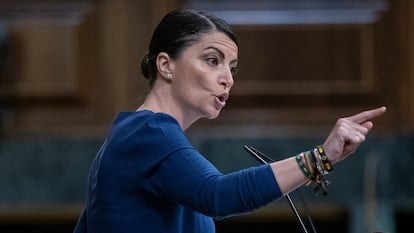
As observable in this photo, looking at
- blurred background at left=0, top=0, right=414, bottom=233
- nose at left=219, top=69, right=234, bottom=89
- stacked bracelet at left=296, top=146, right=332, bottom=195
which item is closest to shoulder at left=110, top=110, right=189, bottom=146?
nose at left=219, top=69, right=234, bottom=89

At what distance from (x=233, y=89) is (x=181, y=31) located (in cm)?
225

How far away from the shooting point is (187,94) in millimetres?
2109

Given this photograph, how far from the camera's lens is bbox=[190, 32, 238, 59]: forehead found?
2098 mm

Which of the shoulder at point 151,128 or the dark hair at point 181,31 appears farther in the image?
the dark hair at point 181,31

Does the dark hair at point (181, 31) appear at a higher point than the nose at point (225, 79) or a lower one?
higher

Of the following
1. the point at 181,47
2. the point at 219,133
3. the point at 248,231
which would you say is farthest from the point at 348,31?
the point at 181,47

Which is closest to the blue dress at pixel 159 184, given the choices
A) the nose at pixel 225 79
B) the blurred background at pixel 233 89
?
the nose at pixel 225 79

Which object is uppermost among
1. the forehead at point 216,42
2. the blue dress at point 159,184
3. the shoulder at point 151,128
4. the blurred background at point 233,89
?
the forehead at point 216,42

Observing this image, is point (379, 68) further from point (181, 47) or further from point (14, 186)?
point (181, 47)

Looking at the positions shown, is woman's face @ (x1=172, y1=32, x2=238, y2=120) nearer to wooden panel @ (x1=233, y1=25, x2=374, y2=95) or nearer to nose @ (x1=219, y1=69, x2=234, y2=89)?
nose @ (x1=219, y1=69, x2=234, y2=89)

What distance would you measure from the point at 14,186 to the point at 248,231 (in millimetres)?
1108

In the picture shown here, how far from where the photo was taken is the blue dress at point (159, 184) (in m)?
1.87

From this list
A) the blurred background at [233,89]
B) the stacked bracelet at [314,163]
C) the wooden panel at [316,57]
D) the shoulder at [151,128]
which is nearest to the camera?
the stacked bracelet at [314,163]

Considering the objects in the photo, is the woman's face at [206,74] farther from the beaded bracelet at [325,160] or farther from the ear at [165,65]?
the beaded bracelet at [325,160]
